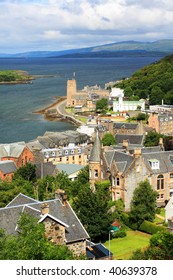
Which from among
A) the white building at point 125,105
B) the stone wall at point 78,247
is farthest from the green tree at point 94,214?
the white building at point 125,105

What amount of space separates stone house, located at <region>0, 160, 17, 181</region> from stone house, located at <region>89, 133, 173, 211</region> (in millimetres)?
12793

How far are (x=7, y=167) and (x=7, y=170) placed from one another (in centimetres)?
56

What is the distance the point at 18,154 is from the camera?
2210 inches

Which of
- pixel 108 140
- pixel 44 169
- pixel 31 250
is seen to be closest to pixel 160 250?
pixel 31 250

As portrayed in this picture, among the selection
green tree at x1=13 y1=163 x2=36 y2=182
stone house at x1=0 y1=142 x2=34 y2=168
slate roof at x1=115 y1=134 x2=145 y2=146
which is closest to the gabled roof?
slate roof at x1=115 y1=134 x2=145 y2=146

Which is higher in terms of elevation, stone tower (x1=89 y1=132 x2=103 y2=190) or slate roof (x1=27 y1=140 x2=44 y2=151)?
stone tower (x1=89 y1=132 x2=103 y2=190)

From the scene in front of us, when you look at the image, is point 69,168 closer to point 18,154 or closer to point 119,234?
point 18,154

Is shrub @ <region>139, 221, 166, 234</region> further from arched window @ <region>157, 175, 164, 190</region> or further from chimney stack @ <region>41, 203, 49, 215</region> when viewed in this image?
chimney stack @ <region>41, 203, 49, 215</region>

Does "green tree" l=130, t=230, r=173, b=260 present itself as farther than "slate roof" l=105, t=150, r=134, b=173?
No

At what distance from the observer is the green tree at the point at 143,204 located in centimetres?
3509

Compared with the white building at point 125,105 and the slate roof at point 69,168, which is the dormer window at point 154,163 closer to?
the slate roof at point 69,168

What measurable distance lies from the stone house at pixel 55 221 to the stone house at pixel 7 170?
959 inches

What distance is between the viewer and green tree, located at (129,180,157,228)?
35094mm

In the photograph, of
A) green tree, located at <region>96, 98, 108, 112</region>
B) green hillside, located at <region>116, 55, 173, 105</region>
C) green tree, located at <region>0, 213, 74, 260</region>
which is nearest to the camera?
green tree, located at <region>0, 213, 74, 260</region>
